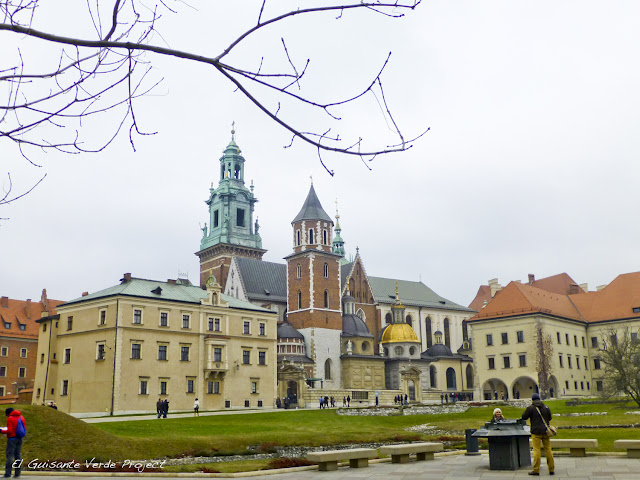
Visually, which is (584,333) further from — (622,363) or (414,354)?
(622,363)

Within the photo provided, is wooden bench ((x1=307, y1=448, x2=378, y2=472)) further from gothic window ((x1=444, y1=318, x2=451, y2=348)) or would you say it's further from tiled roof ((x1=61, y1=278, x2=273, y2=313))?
gothic window ((x1=444, y1=318, x2=451, y2=348))

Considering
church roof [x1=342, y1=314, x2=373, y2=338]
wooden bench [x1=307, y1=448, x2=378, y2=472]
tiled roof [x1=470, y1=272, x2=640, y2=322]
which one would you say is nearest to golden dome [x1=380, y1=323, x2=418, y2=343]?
church roof [x1=342, y1=314, x2=373, y2=338]

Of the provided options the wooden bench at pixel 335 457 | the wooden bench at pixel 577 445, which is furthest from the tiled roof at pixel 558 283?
the wooden bench at pixel 335 457

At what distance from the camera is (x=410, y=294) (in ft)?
327

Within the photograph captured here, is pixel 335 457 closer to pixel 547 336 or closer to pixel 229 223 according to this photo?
pixel 547 336

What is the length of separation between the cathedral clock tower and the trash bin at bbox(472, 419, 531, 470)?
76.5 meters

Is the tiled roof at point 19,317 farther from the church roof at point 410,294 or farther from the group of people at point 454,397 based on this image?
the group of people at point 454,397

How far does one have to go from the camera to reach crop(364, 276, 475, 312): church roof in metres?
96.1

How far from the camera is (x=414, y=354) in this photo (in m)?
82.1

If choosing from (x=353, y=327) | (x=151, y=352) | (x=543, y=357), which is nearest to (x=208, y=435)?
(x=151, y=352)

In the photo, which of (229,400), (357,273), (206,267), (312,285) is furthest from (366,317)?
(229,400)

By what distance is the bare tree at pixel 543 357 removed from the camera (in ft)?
222

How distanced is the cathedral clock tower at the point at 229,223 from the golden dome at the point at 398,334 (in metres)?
23.3

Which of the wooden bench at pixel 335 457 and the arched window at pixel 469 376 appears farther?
the arched window at pixel 469 376
